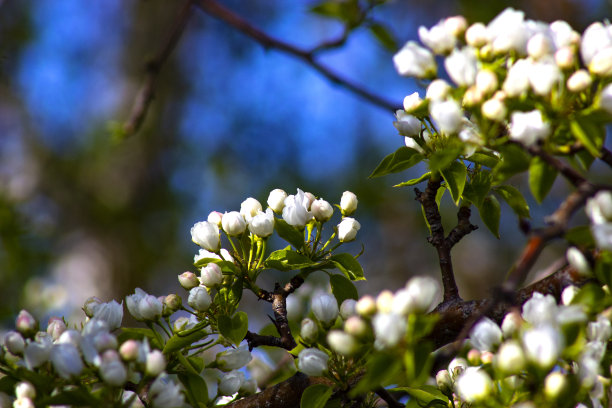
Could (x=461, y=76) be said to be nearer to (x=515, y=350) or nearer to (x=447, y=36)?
(x=447, y=36)

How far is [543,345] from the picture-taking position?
0.83 metres

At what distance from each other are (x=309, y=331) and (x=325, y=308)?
6 cm

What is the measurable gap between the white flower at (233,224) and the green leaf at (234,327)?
20cm

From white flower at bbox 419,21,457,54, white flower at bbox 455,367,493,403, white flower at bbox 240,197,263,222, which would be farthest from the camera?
white flower at bbox 240,197,263,222

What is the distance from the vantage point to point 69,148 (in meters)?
6.46

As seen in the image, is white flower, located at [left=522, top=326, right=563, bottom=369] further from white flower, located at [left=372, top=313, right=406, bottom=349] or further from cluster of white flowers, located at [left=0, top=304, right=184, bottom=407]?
cluster of white flowers, located at [left=0, top=304, right=184, bottom=407]

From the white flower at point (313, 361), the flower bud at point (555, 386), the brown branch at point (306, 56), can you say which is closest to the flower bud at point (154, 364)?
the white flower at point (313, 361)

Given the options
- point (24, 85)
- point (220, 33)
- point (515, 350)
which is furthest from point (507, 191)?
point (24, 85)

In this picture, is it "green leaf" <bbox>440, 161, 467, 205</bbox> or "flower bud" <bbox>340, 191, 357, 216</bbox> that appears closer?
"green leaf" <bbox>440, 161, 467, 205</bbox>

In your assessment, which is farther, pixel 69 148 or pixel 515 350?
pixel 69 148

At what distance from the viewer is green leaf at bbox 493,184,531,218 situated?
3.96 feet

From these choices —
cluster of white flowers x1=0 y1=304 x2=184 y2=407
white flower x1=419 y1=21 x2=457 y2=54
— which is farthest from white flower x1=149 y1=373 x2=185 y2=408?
white flower x1=419 y1=21 x2=457 y2=54

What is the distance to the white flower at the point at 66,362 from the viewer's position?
1.03 meters

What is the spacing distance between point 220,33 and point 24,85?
2171mm
